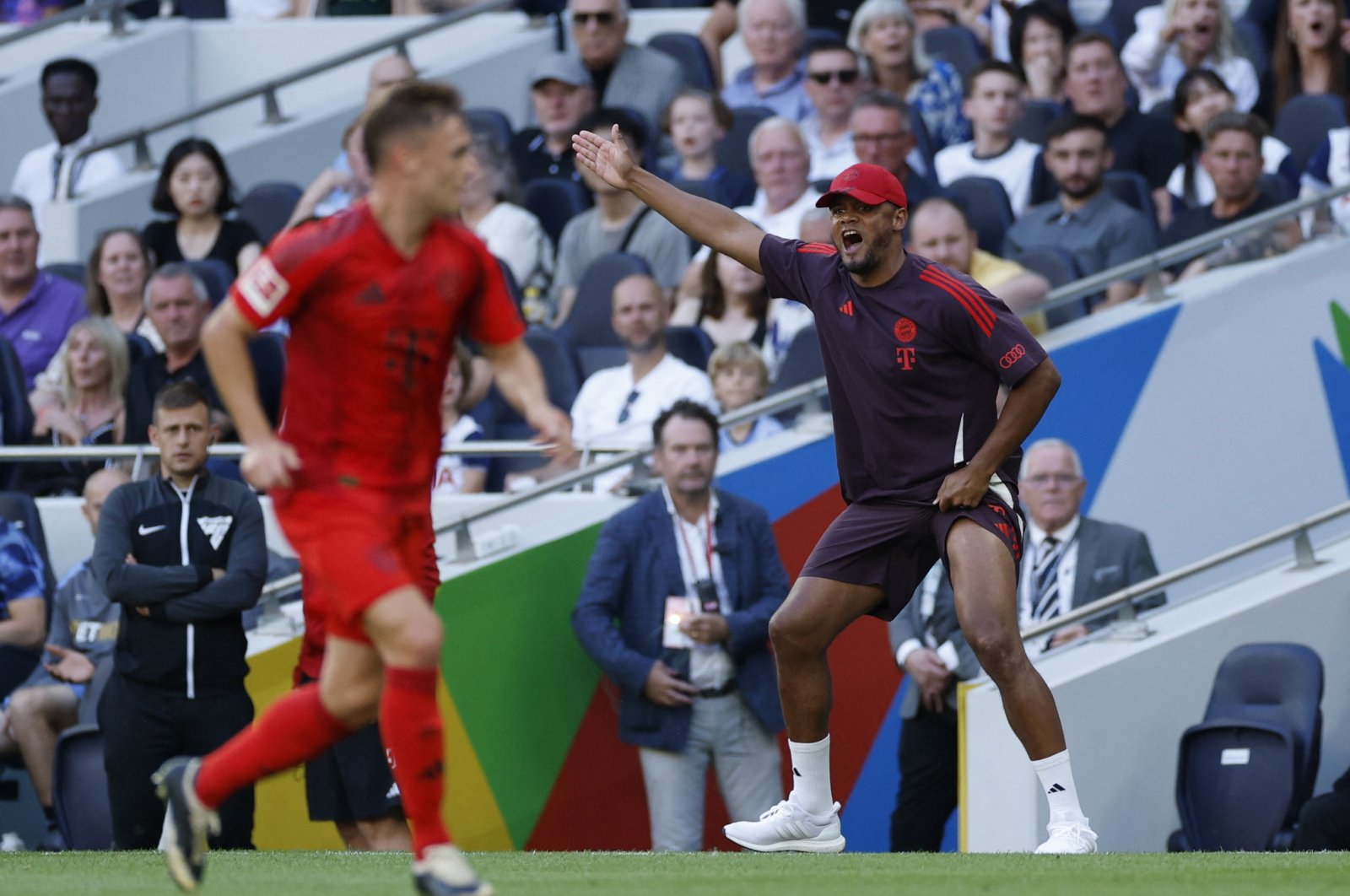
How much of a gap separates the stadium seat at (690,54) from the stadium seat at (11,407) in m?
4.99

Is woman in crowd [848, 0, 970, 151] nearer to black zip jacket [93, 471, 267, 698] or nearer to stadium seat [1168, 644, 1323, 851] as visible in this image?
stadium seat [1168, 644, 1323, 851]

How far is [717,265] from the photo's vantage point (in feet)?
33.9

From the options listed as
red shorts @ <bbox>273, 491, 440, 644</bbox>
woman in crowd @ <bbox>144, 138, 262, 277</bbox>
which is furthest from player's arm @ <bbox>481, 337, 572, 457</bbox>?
woman in crowd @ <bbox>144, 138, 262, 277</bbox>

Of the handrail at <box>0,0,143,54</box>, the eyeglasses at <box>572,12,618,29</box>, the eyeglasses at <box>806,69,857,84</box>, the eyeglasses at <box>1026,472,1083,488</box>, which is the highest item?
the handrail at <box>0,0,143,54</box>

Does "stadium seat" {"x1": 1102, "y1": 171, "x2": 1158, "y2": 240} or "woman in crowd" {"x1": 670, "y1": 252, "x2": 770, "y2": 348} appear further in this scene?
"stadium seat" {"x1": 1102, "y1": 171, "x2": 1158, "y2": 240}

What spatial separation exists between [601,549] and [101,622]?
2.24 m

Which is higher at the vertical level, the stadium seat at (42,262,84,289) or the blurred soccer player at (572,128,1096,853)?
the stadium seat at (42,262,84,289)

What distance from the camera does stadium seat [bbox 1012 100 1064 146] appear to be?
11961 millimetres

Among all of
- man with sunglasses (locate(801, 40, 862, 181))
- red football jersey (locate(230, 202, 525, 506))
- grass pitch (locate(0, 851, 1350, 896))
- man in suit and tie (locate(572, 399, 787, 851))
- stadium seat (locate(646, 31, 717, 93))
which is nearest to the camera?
red football jersey (locate(230, 202, 525, 506))

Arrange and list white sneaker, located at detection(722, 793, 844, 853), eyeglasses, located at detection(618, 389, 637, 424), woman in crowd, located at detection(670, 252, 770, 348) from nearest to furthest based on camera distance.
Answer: white sneaker, located at detection(722, 793, 844, 853) → eyeglasses, located at detection(618, 389, 637, 424) → woman in crowd, located at detection(670, 252, 770, 348)

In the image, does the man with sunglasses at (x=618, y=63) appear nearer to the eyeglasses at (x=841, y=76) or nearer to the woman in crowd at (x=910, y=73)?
the woman in crowd at (x=910, y=73)

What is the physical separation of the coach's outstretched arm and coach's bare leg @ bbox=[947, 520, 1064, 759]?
45.9 inches

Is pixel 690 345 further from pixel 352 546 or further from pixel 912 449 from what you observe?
pixel 352 546

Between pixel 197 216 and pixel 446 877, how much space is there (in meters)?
7.40
